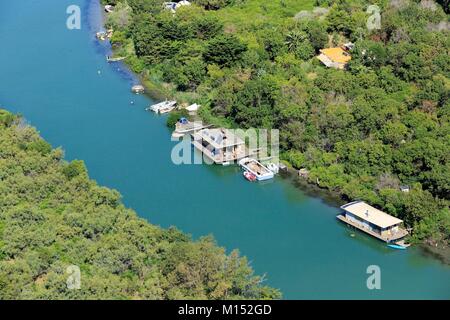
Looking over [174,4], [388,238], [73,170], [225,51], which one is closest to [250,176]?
[388,238]

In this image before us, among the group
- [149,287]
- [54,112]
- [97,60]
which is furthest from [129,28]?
[149,287]

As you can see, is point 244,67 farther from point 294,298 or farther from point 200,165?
point 294,298

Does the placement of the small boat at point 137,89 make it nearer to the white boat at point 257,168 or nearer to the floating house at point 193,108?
the floating house at point 193,108

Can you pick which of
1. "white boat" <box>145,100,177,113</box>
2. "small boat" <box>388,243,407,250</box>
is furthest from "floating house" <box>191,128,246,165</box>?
"small boat" <box>388,243,407,250</box>

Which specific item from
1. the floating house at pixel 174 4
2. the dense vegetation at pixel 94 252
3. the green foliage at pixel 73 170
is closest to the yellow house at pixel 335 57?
the floating house at pixel 174 4

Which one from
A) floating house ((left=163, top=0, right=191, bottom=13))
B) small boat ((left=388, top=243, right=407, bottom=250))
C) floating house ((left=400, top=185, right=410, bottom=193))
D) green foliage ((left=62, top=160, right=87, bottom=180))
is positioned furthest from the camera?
floating house ((left=163, top=0, right=191, bottom=13))

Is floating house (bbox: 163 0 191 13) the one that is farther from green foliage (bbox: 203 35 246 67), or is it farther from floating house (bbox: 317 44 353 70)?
floating house (bbox: 317 44 353 70)

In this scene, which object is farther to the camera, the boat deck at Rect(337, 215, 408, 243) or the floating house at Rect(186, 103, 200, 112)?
the floating house at Rect(186, 103, 200, 112)
